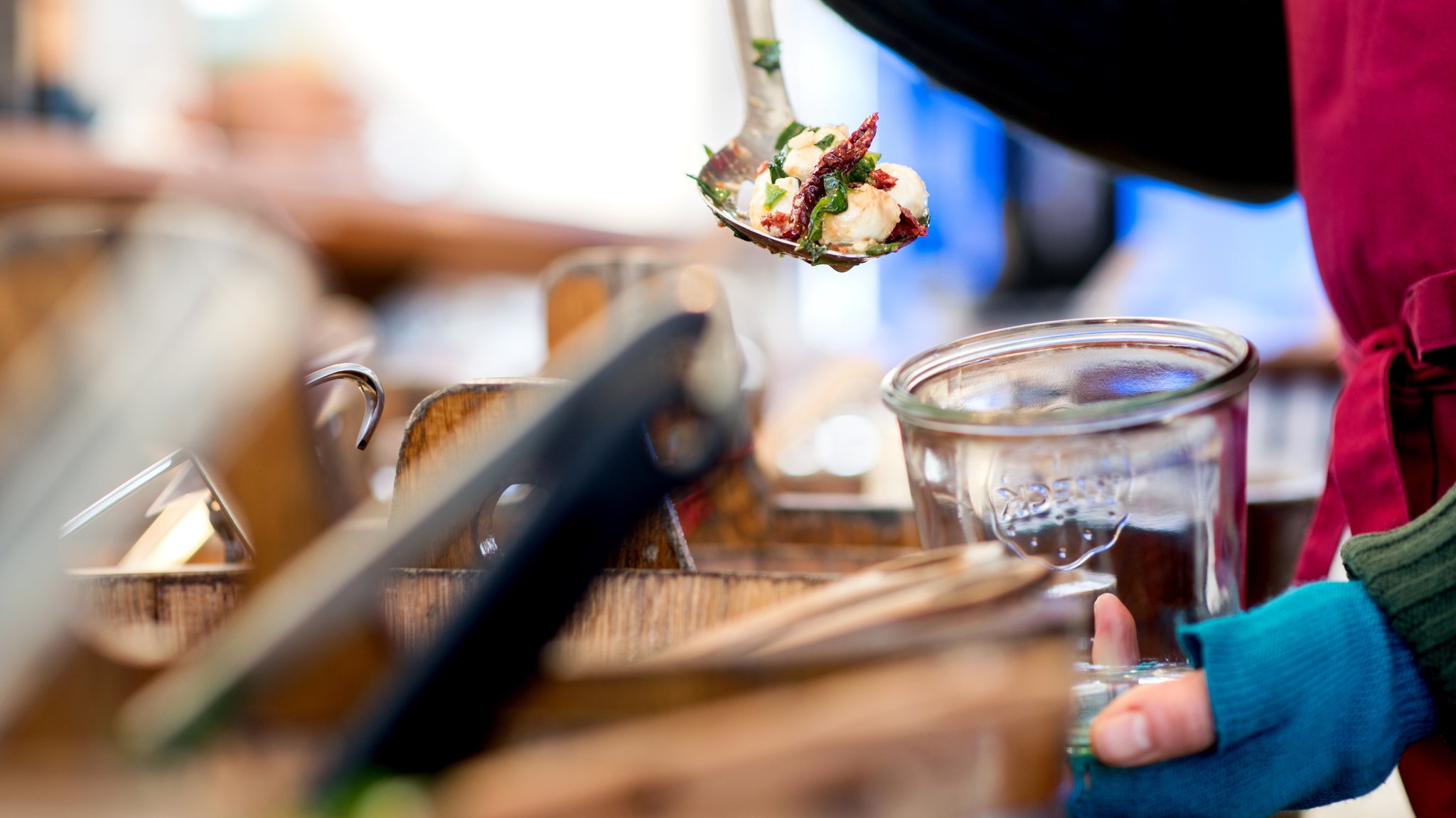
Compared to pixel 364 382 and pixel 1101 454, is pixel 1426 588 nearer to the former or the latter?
pixel 1101 454

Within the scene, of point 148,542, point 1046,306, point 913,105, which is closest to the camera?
point 148,542

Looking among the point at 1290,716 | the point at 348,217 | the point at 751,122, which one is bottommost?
the point at 1290,716

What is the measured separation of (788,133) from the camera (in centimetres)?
36

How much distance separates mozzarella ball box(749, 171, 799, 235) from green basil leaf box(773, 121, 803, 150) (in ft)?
0.06

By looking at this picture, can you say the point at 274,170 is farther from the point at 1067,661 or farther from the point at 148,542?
the point at 1067,661

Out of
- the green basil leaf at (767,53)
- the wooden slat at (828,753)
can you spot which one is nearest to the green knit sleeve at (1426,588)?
the wooden slat at (828,753)

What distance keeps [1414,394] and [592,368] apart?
34cm

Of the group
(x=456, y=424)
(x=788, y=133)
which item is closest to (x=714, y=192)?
(x=788, y=133)

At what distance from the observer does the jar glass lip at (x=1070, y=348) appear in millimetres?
261

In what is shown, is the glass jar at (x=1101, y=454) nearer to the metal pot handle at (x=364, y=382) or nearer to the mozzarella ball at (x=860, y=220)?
the mozzarella ball at (x=860, y=220)

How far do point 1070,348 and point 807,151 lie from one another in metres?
0.11

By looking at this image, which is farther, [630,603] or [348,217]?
[348,217]

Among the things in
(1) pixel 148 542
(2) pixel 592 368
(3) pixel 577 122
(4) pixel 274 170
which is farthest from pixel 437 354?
(2) pixel 592 368

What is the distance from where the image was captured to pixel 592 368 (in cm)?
19
